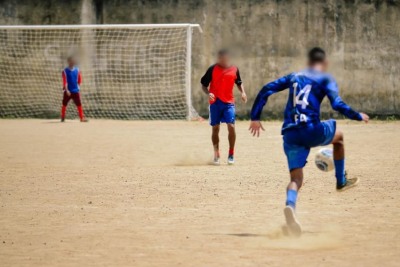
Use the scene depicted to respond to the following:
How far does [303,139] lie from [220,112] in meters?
5.91

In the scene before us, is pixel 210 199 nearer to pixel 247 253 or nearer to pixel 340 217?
pixel 340 217

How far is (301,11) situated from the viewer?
23984 mm

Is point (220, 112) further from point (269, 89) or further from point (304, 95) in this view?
point (304, 95)

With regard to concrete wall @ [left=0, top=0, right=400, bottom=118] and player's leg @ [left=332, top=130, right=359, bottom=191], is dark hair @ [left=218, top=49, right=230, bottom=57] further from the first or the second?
concrete wall @ [left=0, top=0, right=400, bottom=118]

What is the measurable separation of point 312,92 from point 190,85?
54.3 ft

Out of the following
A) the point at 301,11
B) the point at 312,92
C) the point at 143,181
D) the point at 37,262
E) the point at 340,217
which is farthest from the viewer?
the point at 301,11

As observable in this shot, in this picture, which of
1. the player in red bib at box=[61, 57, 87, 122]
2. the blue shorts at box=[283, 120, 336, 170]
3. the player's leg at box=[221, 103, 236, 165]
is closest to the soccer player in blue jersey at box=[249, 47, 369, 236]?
the blue shorts at box=[283, 120, 336, 170]

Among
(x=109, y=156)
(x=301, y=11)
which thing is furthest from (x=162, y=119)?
(x=109, y=156)

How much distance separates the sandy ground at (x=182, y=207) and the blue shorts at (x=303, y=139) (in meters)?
0.67

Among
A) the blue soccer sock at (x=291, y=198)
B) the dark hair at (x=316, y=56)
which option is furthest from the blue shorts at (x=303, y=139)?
the dark hair at (x=316, y=56)

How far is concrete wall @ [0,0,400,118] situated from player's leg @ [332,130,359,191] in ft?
51.4

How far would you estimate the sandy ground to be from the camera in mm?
6684

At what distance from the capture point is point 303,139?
7.57 meters

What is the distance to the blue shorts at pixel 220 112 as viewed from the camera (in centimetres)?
1338
